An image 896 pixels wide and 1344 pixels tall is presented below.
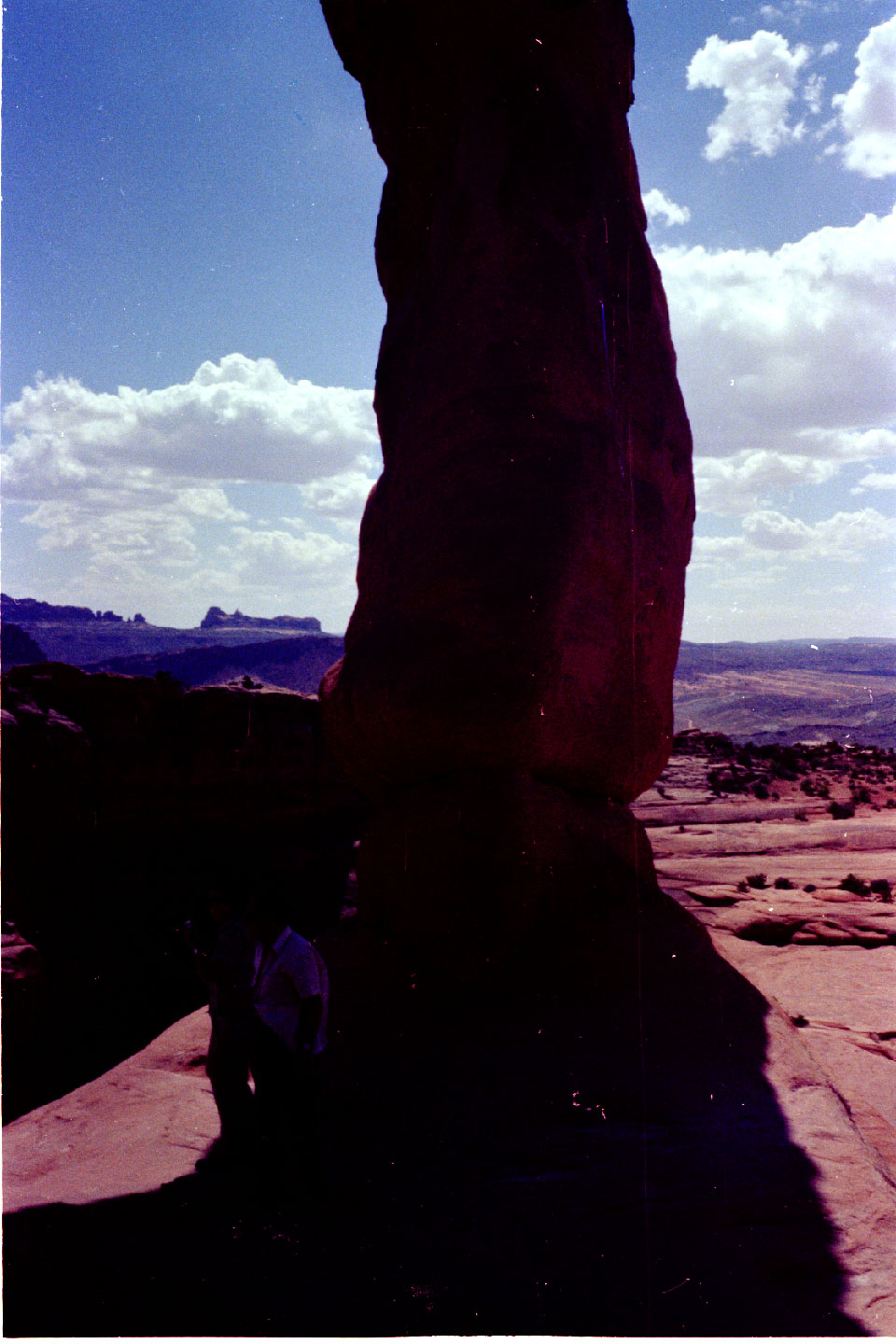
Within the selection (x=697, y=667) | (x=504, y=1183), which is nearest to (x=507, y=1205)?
(x=504, y=1183)

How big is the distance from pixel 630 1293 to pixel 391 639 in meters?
3.49

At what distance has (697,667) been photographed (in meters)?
86.9

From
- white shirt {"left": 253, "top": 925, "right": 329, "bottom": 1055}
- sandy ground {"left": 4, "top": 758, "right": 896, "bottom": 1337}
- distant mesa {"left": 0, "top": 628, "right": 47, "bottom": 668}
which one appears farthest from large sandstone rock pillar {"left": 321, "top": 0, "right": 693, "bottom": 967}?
distant mesa {"left": 0, "top": 628, "right": 47, "bottom": 668}

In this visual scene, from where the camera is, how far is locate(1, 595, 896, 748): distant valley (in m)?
52.8

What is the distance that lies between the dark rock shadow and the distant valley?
38315 mm

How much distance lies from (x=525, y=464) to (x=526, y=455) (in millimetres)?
62

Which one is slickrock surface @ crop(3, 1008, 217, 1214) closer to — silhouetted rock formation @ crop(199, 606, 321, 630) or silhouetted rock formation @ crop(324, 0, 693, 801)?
silhouetted rock formation @ crop(324, 0, 693, 801)

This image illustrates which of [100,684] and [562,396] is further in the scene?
[100,684]

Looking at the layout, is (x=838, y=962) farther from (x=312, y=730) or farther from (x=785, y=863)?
(x=312, y=730)

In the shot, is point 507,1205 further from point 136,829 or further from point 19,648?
point 19,648

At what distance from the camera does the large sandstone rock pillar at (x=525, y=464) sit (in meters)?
4.82

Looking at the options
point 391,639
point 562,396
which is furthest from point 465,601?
point 562,396

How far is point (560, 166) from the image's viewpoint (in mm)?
5660

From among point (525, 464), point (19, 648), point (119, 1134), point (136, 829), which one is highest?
point (525, 464)
